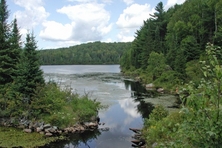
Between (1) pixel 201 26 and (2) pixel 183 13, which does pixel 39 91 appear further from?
(2) pixel 183 13

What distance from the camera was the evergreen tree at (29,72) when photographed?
20.7 metres

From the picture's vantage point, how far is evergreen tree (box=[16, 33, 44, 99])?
20.7 meters

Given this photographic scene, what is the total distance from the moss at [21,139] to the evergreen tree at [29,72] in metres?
3.81

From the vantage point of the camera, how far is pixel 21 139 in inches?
652

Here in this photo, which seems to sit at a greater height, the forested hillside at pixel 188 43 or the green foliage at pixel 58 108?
the forested hillside at pixel 188 43

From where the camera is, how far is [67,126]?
781 inches

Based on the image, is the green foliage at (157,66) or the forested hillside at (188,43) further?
the green foliage at (157,66)

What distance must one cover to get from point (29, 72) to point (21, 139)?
6573mm

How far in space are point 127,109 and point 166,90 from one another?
14957 mm

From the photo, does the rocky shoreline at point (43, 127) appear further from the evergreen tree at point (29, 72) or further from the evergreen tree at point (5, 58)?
the evergreen tree at point (5, 58)

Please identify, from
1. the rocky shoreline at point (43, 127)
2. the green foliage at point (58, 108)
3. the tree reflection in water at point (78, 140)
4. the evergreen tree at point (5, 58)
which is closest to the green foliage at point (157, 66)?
the green foliage at point (58, 108)

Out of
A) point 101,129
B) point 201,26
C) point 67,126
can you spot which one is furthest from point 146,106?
point 201,26

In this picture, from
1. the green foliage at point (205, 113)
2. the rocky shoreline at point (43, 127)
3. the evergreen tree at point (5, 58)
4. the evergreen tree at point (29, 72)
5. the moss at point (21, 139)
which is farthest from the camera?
the evergreen tree at point (5, 58)

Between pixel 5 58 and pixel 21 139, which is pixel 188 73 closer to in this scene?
pixel 5 58
